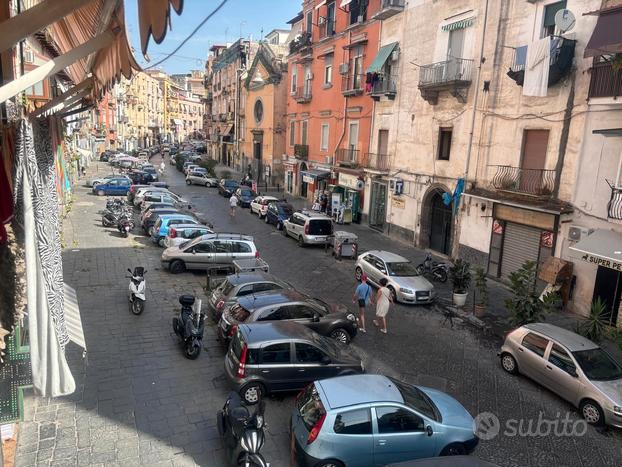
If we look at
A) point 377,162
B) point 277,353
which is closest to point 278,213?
point 377,162

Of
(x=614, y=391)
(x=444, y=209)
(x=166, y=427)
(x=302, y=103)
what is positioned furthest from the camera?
(x=302, y=103)

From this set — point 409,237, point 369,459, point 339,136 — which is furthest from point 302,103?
point 369,459

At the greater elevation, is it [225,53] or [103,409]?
[225,53]

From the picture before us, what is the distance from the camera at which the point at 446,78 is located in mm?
19891

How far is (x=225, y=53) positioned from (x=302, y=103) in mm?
34033

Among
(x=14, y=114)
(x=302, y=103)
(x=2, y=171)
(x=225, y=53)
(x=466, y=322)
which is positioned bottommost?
(x=466, y=322)

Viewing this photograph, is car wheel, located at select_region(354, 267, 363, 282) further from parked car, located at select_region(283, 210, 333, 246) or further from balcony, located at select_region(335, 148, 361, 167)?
balcony, located at select_region(335, 148, 361, 167)

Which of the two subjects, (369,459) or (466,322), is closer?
(369,459)

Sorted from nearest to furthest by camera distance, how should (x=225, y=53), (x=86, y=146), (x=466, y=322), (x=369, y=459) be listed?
(x=369, y=459), (x=466, y=322), (x=86, y=146), (x=225, y=53)

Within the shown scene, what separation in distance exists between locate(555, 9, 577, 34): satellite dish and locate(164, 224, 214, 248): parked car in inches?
568

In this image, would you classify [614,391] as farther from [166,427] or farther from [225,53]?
[225,53]

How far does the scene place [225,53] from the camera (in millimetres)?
65000

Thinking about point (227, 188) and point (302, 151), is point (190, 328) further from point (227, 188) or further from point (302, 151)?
point (227, 188)

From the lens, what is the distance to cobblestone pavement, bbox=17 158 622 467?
7496 mm
